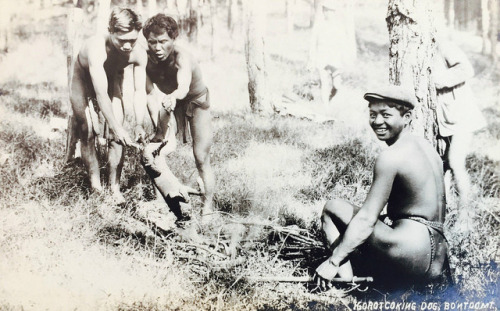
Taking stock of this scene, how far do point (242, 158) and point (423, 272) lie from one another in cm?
166

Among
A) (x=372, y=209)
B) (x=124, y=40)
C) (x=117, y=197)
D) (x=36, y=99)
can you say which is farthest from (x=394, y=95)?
(x=36, y=99)

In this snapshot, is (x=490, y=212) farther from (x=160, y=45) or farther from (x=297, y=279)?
(x=160, y=45)

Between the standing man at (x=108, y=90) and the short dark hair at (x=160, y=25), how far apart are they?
0.23 ft

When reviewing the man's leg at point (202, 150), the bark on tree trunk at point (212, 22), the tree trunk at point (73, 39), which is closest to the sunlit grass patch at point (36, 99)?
the tree trunk at point (73, 39)

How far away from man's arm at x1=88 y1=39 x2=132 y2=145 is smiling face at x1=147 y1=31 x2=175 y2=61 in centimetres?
38

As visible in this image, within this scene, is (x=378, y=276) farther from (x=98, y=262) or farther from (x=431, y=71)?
(x=98, y=262)

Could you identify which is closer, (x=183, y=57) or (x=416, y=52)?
(x=416, y=52)

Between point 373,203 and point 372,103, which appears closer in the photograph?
point 373,203

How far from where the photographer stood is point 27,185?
4164mm

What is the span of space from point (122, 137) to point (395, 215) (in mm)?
2192

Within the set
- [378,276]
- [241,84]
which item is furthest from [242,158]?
[378,276]

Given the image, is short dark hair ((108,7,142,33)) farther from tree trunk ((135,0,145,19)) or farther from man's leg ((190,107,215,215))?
man's leg ((190,107,215,215))

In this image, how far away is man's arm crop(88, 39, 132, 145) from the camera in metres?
4.03

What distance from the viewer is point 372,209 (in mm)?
3324
